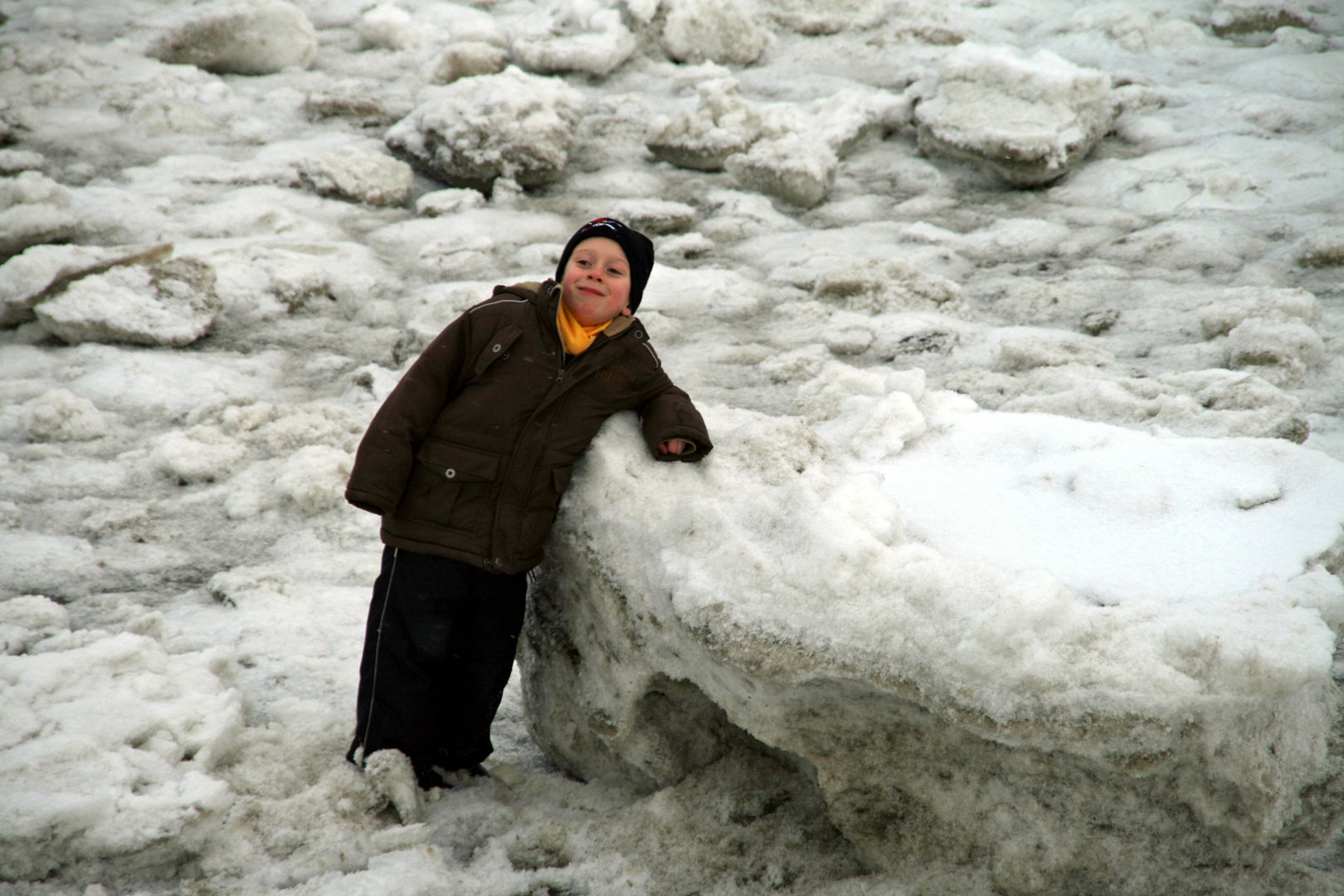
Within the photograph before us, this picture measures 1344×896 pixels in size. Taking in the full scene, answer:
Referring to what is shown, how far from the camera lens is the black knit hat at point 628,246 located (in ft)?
8.24

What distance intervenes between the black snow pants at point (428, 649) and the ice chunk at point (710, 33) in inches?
247

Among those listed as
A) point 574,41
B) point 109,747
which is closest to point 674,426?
point 109,747

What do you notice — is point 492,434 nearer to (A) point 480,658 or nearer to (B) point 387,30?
(A) point 480,658

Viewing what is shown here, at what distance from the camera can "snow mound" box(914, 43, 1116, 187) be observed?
5.88 m

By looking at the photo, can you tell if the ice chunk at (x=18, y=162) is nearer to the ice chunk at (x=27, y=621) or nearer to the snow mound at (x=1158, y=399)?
the ice chunk at (x=27, y=621)

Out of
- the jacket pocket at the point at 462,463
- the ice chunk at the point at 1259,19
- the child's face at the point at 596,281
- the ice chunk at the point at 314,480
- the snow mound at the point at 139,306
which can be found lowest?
the ice chunk at the point at 314,480

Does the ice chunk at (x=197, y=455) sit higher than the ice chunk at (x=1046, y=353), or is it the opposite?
the ice chunk at (x=1046, y=353)

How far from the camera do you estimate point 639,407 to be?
2551 mm

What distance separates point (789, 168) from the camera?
5.99 m

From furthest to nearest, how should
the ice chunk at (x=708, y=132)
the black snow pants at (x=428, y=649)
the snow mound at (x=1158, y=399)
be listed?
1. the ice chunk at (x=708, y=132)
2. the snow mound at (x=1158, y=399)
3. the black snow pants at (x=428, y=649)

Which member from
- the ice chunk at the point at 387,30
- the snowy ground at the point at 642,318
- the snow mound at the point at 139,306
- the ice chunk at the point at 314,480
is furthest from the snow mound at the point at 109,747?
the ice chunk at the point at 387,30

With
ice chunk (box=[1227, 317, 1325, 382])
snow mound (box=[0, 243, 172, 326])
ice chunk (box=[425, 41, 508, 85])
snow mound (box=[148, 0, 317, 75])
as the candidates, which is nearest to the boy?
ice chunk (box=[1227, 317, 1325, 382])

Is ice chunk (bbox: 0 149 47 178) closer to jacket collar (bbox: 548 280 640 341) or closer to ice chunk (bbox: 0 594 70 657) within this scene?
ice chunk (bbox: 0 594 70 657)

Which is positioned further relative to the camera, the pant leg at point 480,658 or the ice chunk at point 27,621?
the ice chunk at point 27,621
